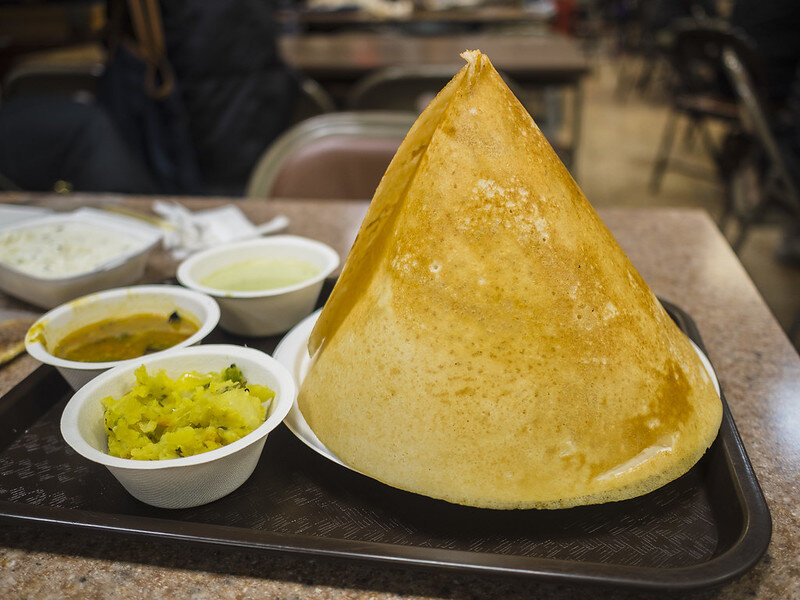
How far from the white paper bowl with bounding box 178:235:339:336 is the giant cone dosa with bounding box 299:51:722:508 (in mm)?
417

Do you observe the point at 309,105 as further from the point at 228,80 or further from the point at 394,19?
the point at 394,19

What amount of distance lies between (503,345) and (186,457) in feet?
1.23

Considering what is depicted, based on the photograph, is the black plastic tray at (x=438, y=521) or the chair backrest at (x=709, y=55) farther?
the chair backrest at (x=709, y=55)

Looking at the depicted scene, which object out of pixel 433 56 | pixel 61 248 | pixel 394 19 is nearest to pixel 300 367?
pixel 61 248

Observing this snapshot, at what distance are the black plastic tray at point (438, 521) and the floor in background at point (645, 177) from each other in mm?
2450

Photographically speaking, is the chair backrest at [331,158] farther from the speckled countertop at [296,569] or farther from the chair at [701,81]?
the chair at [701,81]

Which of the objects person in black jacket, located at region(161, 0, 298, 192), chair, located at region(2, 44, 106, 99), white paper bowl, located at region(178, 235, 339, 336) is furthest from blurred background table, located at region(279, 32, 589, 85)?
white paper bowl, located at region(178, 235, 339, 336)

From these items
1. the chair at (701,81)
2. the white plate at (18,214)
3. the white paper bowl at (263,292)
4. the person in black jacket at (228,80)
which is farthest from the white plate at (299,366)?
the chair at (701,81)

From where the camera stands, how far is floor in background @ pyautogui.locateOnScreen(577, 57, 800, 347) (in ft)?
11.5

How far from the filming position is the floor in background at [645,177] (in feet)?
11.5

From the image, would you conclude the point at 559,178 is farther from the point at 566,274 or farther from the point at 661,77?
the point at 661,77

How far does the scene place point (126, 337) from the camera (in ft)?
3.34

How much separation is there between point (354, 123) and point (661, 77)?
27.6ft

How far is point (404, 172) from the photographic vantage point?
73cm
